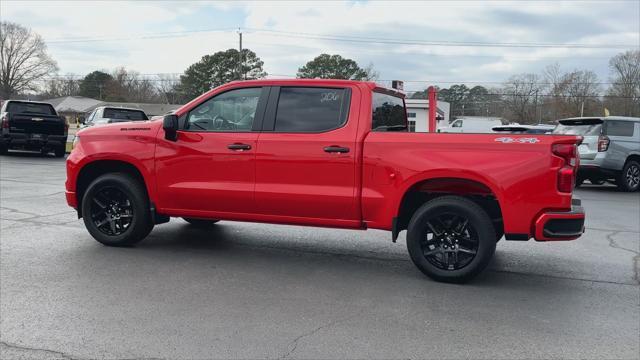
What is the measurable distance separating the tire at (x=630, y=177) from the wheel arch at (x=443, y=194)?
10236mm

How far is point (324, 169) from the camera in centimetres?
555

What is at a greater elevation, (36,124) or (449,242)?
(36,124)

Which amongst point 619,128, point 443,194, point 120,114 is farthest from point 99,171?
point 120,114

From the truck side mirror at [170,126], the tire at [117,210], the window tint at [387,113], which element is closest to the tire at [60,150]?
the tire at [117,210]

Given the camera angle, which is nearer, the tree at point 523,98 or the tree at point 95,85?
the tree at point 523,98

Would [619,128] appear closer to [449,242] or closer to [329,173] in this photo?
[449,242]

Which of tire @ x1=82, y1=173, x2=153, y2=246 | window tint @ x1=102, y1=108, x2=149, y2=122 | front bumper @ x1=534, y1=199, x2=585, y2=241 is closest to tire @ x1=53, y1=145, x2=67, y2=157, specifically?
window tint @ x1=102, y1=108, x2=149, y2=122

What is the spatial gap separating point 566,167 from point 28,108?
1889cm

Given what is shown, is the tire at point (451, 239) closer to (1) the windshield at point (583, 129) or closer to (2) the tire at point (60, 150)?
(1) the windshield at point (583, 129)

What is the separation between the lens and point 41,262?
576 centimetres

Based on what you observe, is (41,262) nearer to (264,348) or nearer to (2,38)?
(264,348)

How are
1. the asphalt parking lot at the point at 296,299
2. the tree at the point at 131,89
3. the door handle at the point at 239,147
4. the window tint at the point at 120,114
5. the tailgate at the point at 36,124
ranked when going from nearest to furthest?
the asphalt parking lot at the point at 296,299
the door handle at the point at 239,147
the tailgate at the point at 36,124
the window tint at the point at 120,114
the tree at the point at 131,89

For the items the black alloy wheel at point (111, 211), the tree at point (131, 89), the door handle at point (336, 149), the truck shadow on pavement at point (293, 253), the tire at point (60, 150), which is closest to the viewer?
the door handle at point (336, 149)

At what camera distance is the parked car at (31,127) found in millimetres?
18391
